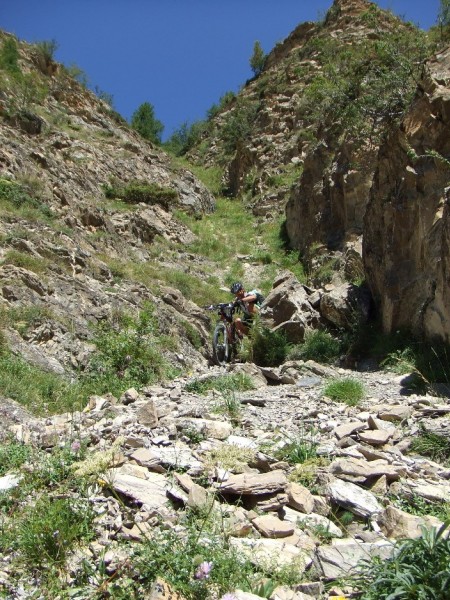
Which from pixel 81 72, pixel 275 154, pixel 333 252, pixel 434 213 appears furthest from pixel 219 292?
pixel 81 72

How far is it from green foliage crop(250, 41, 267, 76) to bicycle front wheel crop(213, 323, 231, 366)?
3205 centimetres

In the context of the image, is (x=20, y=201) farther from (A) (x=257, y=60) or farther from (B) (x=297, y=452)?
(A) (x=257, y=60)

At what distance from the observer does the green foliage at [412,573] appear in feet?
6.43

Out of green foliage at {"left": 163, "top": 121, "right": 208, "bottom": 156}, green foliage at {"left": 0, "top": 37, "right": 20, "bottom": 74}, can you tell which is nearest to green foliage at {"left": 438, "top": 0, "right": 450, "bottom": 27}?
green foliage at {"left": 0, "top": 37, "right": 20, "bottom": 74}

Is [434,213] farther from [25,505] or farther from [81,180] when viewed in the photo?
[81,180]

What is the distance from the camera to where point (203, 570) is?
82.1 inches

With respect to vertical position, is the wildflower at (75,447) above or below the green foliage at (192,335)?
below

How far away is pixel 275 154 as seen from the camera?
23.8m

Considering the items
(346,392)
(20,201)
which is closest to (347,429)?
(346,392)

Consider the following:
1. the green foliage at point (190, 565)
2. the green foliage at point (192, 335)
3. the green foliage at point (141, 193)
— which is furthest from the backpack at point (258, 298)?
the green foliage at point (141, 193)

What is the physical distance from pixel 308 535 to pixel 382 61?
38.9 feet

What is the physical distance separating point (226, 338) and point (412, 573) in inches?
278

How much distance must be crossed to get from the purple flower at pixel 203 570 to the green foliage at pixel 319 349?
6823 mm

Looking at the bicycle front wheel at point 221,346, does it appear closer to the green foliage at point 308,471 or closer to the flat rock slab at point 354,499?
the green foliage at point 308,471
